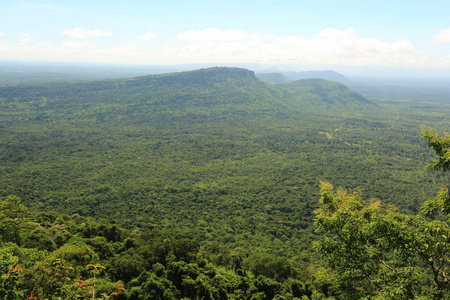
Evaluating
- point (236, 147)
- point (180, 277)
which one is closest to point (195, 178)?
point (236, 147)

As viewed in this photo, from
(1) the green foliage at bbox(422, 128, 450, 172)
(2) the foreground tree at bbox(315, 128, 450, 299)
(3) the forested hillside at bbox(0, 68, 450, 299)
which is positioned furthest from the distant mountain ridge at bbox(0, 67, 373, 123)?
(1) the green foliage at bbox(422, 128, 450, 172)

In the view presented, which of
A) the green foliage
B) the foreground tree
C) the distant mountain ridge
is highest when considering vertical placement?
the distant mountain ridge

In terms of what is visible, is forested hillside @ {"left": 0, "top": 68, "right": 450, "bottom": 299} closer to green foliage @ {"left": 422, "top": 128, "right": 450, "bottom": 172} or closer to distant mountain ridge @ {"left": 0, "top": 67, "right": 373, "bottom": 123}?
distant mountain ridge @ {"left": 0, "top": 67, "right": 373, "bottom": 123}

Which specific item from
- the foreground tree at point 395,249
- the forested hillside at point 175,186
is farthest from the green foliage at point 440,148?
the forested hillside at point 175,186

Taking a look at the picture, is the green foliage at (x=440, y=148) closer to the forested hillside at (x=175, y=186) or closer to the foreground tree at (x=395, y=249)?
the foreground tree at (x=395, y=249)

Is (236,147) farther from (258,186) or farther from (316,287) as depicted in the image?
(316,287)

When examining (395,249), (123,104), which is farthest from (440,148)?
(123,104)
